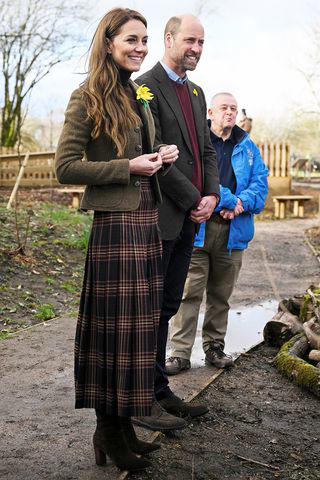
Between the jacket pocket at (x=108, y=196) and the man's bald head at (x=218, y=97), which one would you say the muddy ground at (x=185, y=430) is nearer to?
the jacket pocket at (x=108, y=196)

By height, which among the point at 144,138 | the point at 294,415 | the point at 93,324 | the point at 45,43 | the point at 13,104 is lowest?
the point at 294,415

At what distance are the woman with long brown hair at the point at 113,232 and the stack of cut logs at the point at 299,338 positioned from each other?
6.52 feet

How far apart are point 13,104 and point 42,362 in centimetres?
2105

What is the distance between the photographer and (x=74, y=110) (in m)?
3.15

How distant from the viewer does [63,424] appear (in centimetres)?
399

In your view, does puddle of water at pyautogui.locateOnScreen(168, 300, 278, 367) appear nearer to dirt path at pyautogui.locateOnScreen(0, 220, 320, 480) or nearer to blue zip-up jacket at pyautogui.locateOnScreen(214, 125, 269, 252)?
dirt path at pyautogui.locateOnScreen(0, 220, 320, 480)

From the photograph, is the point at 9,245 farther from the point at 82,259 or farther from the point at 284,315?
the point at 284,315

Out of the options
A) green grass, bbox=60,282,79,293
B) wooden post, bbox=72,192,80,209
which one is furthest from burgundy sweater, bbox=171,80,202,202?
wooden post, bbox=72,192,80,209

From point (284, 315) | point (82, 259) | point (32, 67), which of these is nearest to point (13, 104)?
point (32, 67)

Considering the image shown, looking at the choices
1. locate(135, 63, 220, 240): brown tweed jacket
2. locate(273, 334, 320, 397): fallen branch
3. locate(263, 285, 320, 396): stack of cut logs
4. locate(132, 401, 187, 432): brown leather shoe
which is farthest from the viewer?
locate(263, 285, 320, 396): stack of cut logs

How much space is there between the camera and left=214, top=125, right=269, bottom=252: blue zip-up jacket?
205 inches

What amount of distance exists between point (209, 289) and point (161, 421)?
176 centimetres

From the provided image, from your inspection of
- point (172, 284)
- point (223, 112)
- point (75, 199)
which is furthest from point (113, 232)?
point (75, 199)

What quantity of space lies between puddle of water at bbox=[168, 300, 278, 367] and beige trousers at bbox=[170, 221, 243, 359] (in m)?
0.27
